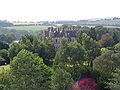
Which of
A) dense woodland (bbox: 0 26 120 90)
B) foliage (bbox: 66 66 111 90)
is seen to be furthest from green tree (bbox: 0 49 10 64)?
foliage (bbox: 66 66 111 90)

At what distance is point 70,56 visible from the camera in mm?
48656

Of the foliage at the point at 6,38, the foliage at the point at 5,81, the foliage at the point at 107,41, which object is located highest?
the foliage at the point at 5,81

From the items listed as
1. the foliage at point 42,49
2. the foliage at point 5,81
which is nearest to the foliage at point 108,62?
the foliage at point 5,81

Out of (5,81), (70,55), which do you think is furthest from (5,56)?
(5,81)

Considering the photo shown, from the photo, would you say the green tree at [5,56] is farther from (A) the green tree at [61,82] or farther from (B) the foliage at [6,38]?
(B) the foliage at [6,38]

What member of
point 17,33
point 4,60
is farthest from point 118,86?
point 17,33

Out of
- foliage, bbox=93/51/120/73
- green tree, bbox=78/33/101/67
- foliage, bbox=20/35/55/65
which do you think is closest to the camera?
foliage, bbox=93/51/120/73

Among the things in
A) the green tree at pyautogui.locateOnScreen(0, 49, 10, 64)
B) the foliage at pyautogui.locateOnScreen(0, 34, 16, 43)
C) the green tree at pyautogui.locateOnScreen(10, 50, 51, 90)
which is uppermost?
the green tree at pyautogui.locateOnScreen(10, 50, 51, 90)

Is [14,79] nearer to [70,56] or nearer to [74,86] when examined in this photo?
[74,86]

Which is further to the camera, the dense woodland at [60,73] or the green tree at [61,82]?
the dense woodland at [60,73]

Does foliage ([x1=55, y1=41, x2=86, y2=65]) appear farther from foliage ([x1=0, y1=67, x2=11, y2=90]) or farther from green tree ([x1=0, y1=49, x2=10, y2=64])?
green tree ([x1=0, y1=49, x2=10, y2=64])

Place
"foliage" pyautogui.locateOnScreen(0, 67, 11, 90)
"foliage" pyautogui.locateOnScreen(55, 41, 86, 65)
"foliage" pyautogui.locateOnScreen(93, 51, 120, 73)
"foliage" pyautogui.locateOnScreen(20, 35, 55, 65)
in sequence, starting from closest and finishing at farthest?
"foliage" pyautogui.locateOnScreen(0, 67, 11, 90) → "foliage" pyautogui.locateOnScreen(93, 51, 120, 73) → "foliage" pyautogui.locateOnScreen(55, 41, 86, 65) → "foliage" pyautogui.locateOnScreen(20, 35, 55, 65)

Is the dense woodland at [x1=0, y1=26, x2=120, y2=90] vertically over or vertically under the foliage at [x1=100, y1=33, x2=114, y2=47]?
over

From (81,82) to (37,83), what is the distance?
5551mm
